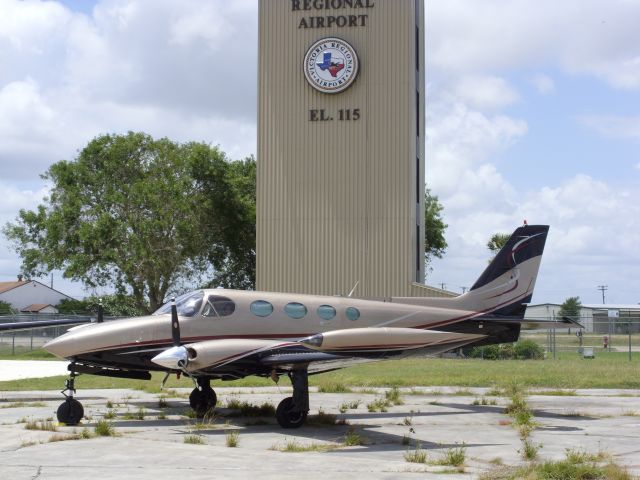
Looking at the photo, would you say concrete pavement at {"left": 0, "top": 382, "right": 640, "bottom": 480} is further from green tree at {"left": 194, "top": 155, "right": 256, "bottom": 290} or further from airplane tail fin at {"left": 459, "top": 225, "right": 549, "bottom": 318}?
green tree at {"left": 194, "top": 155, "right": 256, "bottom": 290}

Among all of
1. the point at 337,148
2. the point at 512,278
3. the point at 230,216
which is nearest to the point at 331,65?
the point at 337,148

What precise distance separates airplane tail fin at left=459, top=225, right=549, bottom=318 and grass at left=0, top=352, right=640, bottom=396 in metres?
4.09

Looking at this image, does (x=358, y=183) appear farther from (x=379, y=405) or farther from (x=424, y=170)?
(x=379, y=405)

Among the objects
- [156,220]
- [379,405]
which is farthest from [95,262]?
[379,405]

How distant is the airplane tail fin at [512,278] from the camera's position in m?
23.1

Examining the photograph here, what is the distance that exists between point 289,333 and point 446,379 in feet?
39.8

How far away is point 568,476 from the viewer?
40.4 ft

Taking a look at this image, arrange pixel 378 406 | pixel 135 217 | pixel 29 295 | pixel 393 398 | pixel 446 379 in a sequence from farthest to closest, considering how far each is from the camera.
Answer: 1. pixel 29 295
2. pixel 135 217
3. pixel 446 379
4. pixel 393 398
5. pixel 378 406

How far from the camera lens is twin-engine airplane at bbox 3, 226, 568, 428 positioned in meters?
18.2

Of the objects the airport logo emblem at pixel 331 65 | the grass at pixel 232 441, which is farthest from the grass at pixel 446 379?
the airport logo emblem at pixel 331 65

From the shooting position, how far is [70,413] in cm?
1819

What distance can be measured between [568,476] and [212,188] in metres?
49.4

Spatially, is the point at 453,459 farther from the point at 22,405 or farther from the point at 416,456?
the point at 22,405

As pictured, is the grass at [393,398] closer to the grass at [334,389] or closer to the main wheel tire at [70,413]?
the grass at [334,389]
